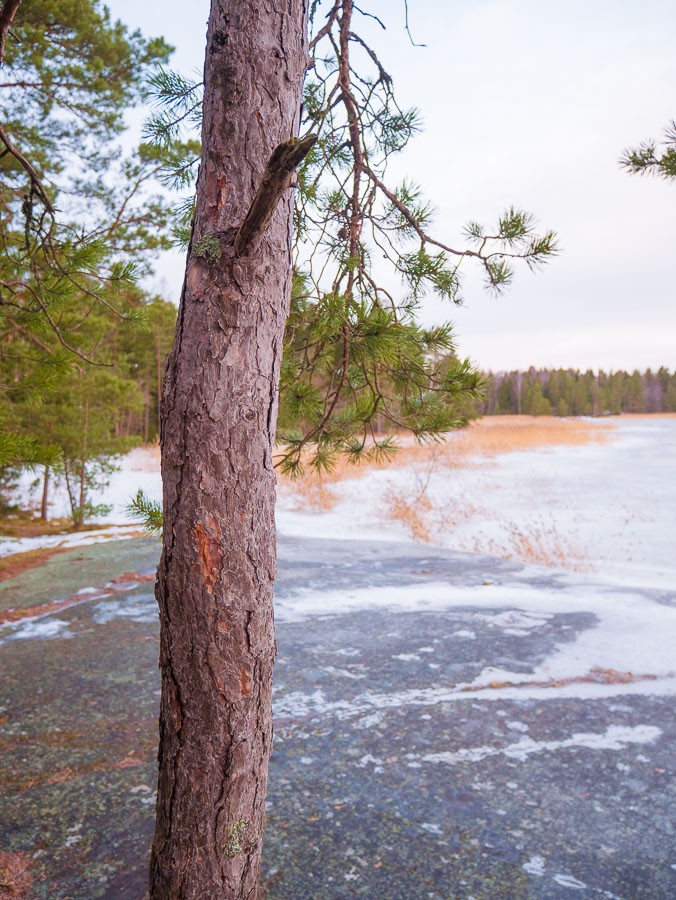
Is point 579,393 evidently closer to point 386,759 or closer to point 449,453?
point 449,453

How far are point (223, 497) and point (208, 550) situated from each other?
110 millimetres

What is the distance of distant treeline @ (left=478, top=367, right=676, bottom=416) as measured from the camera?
4156 cm

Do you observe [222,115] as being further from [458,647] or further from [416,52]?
[458,647]


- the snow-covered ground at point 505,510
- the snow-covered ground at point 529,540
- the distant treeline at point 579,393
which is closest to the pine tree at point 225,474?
the snow-covered ground at point 529,540

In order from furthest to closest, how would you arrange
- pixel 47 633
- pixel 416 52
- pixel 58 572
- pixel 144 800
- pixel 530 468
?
1. pixel 530 468
2. pixel 58 572
3. pixel 47 633
4. pixel 416 52
5. pixel 144 800

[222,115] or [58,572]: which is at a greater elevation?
[222,115]

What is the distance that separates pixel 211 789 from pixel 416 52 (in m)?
2.63

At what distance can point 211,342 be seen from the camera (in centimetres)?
131

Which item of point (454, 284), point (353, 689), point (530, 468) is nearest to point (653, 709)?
point (353, 689)

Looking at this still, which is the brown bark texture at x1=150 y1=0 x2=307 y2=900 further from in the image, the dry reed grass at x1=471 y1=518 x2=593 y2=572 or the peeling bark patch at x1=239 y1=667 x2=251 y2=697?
the dry reed grass at x1=471 y1=518 x2=593 y2=572

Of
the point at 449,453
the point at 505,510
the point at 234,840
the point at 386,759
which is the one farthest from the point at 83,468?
the point at 449,453

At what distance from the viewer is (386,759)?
267cm

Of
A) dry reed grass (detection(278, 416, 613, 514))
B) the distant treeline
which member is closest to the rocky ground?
dry reed grass (detection(278, 416, 613, 514))

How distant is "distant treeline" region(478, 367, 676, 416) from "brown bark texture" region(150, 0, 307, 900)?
3999 centimetres
